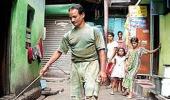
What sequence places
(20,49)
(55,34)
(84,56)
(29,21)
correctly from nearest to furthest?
(84,56) < (20,49) < (29,21) < (55,34)

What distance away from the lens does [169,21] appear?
440 inches

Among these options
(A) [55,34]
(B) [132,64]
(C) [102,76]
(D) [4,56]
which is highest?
(A) [55,34]

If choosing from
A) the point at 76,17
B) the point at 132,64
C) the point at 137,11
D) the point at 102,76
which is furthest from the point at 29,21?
the point at 102,76

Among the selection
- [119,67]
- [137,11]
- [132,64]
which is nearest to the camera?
[132,64]

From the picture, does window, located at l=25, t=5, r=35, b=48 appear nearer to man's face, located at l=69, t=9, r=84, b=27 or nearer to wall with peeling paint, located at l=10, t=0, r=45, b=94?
wall with peeling paint, located at l=10, t=0, r=45, b=94

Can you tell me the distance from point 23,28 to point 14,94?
189cm

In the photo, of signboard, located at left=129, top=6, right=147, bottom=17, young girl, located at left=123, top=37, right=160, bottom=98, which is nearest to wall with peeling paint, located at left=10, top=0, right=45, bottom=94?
young girl, located at left=123, top=37, right=160, bottom=98

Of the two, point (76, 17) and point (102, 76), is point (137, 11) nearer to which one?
point (76, 17)

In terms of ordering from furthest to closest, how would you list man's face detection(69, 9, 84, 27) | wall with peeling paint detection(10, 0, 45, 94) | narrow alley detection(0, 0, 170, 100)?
wall with peeling paint detection(10, 0, 45, 94)
narrow alley detection(0, 0, 170, 100)
man's face detection(69, 9, 84, 27)

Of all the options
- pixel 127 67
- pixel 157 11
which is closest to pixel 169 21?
pixel 157 11

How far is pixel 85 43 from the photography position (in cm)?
644

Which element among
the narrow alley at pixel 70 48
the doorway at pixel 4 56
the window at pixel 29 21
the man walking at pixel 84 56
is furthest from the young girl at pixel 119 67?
the man walking at pixel 84 56

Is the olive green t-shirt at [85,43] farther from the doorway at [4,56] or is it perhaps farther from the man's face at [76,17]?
the doorway at [4,56]

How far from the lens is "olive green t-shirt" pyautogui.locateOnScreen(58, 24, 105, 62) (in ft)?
21.1
